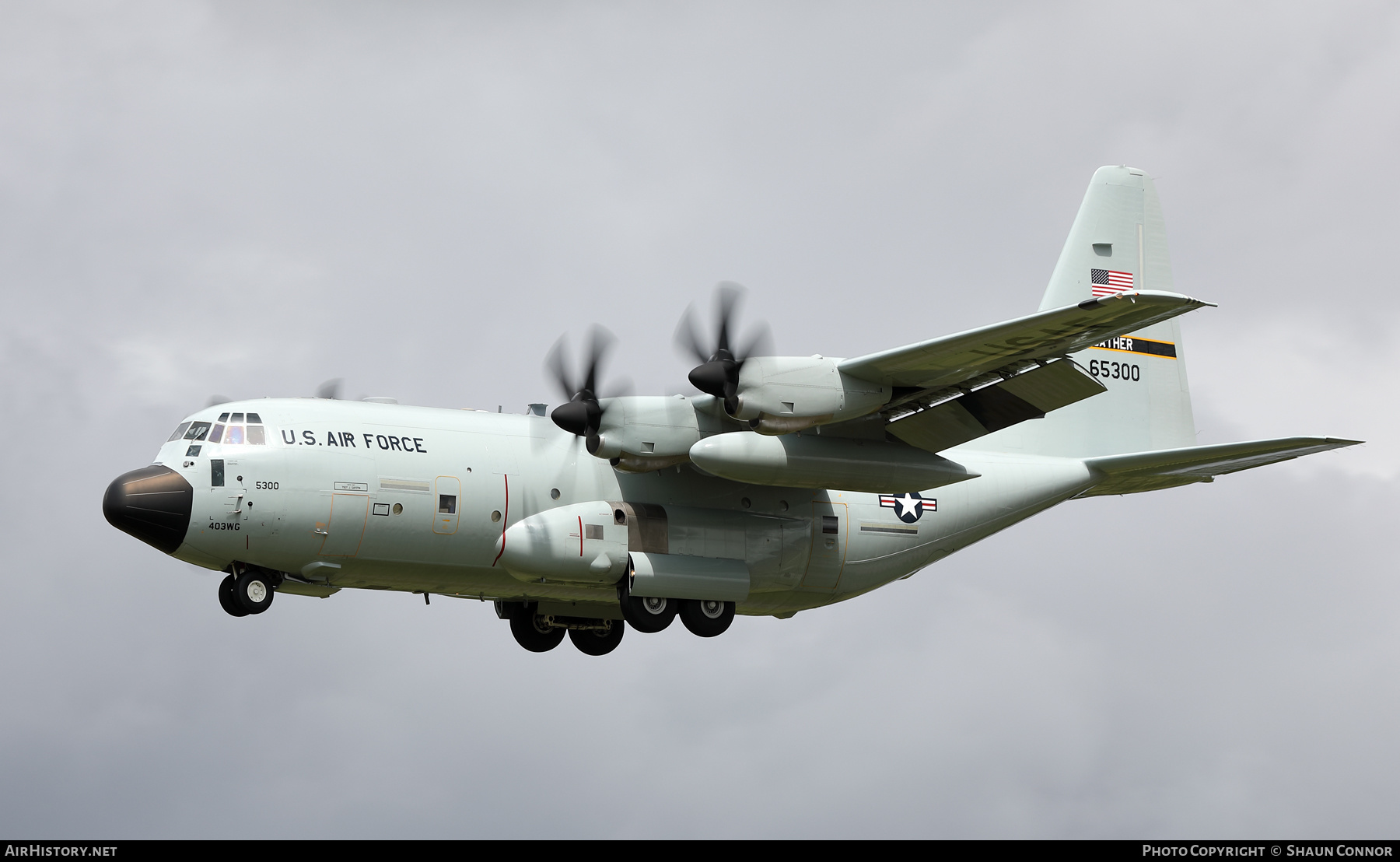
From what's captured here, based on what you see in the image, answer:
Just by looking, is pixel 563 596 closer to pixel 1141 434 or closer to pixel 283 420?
pixel 283 420

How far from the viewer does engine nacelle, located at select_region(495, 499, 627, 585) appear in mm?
22984

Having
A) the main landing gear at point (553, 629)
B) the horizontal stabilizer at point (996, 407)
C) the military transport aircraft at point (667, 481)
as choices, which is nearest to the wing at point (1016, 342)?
the military transport aircraft at point (667, 481)

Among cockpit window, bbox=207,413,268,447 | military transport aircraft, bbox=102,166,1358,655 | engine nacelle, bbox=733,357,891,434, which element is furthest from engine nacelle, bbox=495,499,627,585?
cockpit window, bbox=207,413,268,447

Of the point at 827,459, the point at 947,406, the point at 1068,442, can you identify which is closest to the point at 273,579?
the point at 827,459

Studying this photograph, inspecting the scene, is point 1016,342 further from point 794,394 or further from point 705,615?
point 705,615

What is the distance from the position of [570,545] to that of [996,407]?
634 cm

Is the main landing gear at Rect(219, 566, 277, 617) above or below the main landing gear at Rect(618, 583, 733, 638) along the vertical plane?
above

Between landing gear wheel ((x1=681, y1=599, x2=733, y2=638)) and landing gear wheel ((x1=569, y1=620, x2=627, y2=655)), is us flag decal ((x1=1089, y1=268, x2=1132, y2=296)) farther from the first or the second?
landing gear wheel ((x1=569, y1=620, x2=627, y2=655))

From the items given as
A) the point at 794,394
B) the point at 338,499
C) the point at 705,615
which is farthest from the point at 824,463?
→ the point at 338,499

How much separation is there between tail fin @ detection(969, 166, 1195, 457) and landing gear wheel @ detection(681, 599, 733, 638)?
5598mm

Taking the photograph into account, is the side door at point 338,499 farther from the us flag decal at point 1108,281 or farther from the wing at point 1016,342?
the us flag decal at point 1108,281

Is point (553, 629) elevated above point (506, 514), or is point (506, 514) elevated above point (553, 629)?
point (506, 514)

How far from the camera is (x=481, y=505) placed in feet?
75.7

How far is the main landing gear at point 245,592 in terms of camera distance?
2223cm
